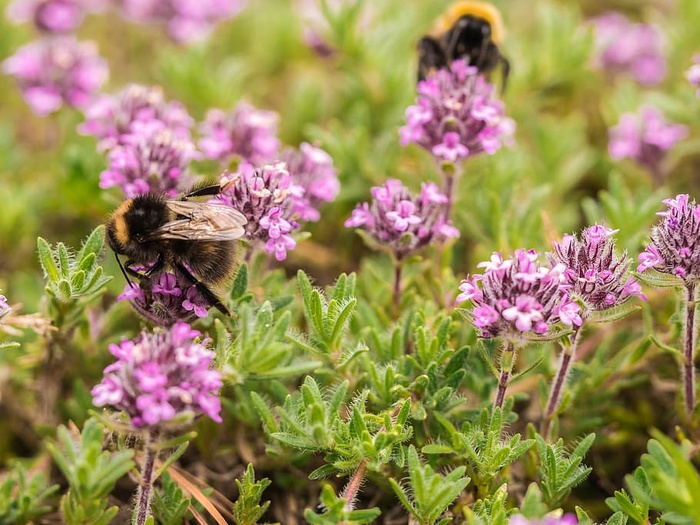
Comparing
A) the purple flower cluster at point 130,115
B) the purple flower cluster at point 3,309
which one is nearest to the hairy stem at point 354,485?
the purple flower cluster at point 3,309

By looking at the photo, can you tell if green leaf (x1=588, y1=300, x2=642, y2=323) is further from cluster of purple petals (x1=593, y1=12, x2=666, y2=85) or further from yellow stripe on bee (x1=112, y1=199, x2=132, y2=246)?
cluster of purple petals (x1=593, y1=12, x2=666, y2=85)

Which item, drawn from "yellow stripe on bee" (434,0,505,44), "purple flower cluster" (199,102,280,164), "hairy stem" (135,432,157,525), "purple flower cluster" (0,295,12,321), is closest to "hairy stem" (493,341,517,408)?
"hairy stem" (135,432,157,525)

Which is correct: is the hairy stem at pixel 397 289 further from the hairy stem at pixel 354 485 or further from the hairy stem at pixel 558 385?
the hairy stem at pixel 354 485

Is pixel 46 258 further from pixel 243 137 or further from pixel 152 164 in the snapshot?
pixel 243 137

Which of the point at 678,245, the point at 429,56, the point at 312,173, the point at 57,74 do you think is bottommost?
the point at 678,245

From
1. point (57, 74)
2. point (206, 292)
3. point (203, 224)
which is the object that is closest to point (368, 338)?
point (206, 292)

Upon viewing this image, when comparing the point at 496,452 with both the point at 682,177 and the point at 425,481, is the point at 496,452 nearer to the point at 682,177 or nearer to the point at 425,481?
the point at 425,481

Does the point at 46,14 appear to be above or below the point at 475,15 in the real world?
above
